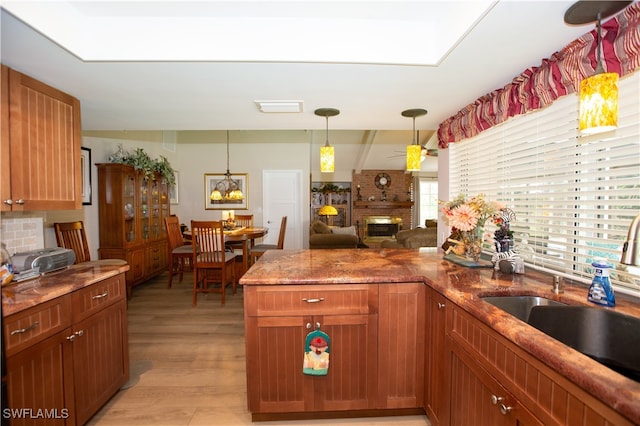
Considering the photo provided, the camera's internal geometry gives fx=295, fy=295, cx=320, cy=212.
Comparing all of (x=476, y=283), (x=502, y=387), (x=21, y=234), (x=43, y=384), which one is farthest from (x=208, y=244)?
(x=502, y=387)

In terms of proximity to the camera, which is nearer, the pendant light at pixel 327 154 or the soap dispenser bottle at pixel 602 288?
the soap dispenser bottle at pixel 602 288

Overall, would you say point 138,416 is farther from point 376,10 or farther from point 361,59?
point 376,10

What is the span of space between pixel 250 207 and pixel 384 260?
15.3ft

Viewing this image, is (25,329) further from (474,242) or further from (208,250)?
(208,250)

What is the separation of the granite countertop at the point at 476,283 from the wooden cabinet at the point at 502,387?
45mm

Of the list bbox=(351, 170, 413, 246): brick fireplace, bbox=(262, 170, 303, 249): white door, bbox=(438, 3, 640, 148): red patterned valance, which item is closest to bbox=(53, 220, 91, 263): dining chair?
bbox=(262, 170, 303, 249): white door

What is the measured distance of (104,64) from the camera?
64.0 inches

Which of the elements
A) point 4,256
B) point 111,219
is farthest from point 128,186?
point 4,256

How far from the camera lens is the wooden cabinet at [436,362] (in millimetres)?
1519

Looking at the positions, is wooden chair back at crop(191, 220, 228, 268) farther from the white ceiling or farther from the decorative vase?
the decorative vase

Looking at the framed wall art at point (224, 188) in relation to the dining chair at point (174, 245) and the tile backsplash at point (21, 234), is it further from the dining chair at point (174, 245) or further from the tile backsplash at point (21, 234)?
the tile backsplash at point (21, 234)

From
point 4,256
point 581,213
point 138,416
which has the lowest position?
point 138,416

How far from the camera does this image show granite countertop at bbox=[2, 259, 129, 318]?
4.16 ft

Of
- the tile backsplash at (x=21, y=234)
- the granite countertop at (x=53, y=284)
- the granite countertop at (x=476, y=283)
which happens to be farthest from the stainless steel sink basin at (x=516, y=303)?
the tile backsplash at (x=21, y=234)
